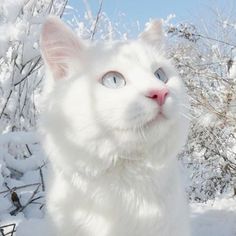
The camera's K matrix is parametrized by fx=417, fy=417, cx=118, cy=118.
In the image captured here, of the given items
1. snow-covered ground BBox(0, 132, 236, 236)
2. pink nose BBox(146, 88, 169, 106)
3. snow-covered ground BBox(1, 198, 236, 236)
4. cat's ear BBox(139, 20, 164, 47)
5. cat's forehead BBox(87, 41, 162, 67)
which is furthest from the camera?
snow-covered ground BBox(1, 198, 236, 236)

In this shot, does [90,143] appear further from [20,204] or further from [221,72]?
[221,72]

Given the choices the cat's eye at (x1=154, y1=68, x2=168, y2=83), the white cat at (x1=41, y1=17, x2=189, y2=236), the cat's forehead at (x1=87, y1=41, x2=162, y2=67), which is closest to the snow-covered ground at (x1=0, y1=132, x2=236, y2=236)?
the white cat at (x1=41, y1=17, x2=189, y2=236)

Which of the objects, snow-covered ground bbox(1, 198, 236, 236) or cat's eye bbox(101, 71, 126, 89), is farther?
snow-covered ground bbox(1, 198, 236, 236)

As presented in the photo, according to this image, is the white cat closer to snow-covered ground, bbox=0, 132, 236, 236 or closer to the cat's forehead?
the cat's forehead

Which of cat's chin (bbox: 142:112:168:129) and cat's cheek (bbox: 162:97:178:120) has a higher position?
cat's cheek (bbox: 162:97:178:120)

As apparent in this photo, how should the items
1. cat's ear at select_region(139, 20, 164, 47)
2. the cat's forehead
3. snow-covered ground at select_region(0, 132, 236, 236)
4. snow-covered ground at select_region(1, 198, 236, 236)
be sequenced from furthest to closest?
snow-covered ground at select_region(1, 198, 236, 236) < snow-covered ground at select_region(0, 132, 236, 236) < cat's ear at select_region(139, 20, 164, 47) < the cat's forehead

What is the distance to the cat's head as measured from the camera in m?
1.50

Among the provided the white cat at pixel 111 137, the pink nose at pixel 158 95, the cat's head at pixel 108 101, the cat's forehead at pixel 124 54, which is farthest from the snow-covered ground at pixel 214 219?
the pink nose at pixel 158 95

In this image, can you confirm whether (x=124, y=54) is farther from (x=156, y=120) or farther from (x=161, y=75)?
(x=156, y=120)

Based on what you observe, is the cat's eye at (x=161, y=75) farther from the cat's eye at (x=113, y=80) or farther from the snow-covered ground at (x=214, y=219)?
the snow-covered ground at (x=214, y=219)

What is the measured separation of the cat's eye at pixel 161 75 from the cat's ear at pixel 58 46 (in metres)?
0.33

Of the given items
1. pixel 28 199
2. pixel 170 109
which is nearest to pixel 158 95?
pixel 170 109

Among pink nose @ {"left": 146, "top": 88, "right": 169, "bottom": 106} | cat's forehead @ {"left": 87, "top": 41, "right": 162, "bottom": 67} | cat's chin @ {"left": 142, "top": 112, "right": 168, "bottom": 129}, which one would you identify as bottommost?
cat's chin @ {"left": 142, "top": 112, "right": 168, "bottom": 129}

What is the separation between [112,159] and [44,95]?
422mm
